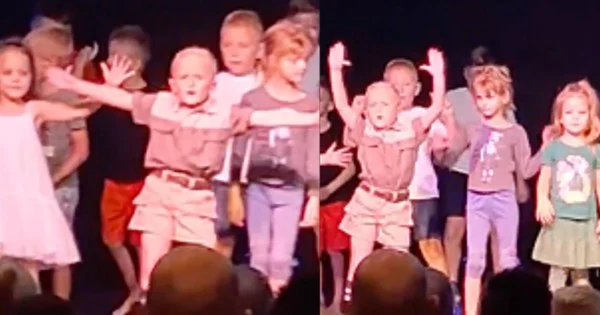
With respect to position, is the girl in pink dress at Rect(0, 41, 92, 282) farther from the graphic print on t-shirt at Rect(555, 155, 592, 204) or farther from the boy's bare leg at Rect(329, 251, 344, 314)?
the graphic print on t-shirt at Rect(555, 155, 592, 204)

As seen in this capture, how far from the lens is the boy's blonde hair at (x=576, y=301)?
7.55 ft

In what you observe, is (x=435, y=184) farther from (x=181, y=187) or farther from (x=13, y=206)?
(x=13, y=206)

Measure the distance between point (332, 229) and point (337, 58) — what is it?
0.37 m

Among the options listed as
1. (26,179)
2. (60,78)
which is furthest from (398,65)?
(26,179)

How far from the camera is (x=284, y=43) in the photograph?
7.71ft

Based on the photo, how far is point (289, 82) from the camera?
2.36m

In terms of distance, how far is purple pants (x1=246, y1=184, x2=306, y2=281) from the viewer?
2344 millimetres

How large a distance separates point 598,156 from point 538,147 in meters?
0.13

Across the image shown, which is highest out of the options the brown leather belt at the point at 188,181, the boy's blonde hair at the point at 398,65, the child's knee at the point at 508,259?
the boy's blonde hair at the point at 398,65

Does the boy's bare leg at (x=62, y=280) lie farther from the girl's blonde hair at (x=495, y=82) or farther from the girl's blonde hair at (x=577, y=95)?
the girl's blonde hair at (x=577, y=95)

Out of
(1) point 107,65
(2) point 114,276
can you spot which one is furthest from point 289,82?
(2) point 114,276

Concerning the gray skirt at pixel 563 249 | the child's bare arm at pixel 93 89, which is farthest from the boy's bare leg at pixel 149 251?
the gray skirt at pixel 563 249

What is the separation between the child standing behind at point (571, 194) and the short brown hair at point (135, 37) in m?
0.90

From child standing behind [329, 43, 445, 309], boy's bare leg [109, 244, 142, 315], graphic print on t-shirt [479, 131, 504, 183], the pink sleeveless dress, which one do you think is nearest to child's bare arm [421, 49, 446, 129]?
child standing behind [329, 43, 445, 309]
